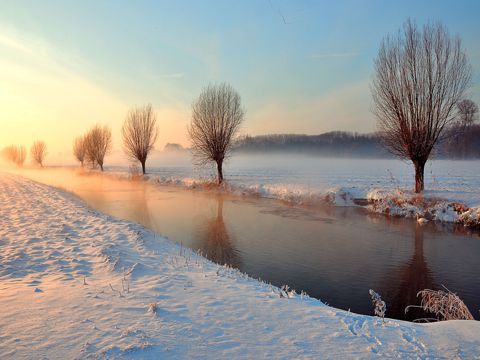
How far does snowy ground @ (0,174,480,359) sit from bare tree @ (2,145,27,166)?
104m

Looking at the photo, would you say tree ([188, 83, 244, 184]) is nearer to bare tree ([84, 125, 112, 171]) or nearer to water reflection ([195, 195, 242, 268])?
water reflection ([195, 195, 242, 268])

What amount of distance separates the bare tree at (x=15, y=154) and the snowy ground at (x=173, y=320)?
104 metres

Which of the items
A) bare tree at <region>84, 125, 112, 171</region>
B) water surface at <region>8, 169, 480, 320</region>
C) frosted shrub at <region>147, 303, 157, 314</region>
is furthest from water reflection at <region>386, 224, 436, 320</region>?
bare tree at <region>84, 125, 112, 171</region>

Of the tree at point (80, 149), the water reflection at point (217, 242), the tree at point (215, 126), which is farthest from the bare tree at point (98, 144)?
the water reflection at point (217, 242)

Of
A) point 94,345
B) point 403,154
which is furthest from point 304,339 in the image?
point 403,154

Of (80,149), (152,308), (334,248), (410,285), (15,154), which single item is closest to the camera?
(152,308)

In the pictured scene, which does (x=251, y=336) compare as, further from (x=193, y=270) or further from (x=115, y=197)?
(x=115, y=197)

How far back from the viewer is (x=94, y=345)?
383 centimetres

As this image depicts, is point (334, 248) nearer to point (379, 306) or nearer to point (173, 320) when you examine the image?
point (379, 306)

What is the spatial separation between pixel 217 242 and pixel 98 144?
2017 inches

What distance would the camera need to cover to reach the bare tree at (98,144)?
56.9 metres

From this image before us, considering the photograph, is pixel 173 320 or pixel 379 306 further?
pixel 379 306

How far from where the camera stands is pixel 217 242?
1238 cm

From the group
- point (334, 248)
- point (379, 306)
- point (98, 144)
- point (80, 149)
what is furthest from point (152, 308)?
point (80, 149)
